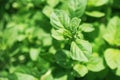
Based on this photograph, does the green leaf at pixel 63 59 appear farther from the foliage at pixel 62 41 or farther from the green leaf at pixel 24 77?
the green leaf at pixel 24 77

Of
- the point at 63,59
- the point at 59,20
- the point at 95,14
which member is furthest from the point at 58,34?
the point at 95,14

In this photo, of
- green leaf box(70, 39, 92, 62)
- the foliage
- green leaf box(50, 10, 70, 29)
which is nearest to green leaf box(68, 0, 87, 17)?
the foliage

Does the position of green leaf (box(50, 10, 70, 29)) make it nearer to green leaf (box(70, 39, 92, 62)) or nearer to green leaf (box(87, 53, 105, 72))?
green leaf (box(70, 39, 92, 62))

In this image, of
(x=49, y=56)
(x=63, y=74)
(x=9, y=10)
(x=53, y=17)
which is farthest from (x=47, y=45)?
(x=9, y=10)

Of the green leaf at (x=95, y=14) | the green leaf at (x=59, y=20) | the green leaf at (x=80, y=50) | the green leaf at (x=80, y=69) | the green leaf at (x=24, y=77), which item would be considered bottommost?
the green leaf at (x=24, y=77)

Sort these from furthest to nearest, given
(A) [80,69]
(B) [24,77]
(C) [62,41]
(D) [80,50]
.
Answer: (C) [62,41] < (B) [24,77] < (A) [80,69] < (D) [80,50]

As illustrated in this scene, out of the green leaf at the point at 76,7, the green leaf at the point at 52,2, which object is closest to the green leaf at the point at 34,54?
the green leaf at the point at 52,2

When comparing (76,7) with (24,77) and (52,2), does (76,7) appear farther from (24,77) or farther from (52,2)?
(24,77)

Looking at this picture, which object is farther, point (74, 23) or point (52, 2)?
point (52, 2)
